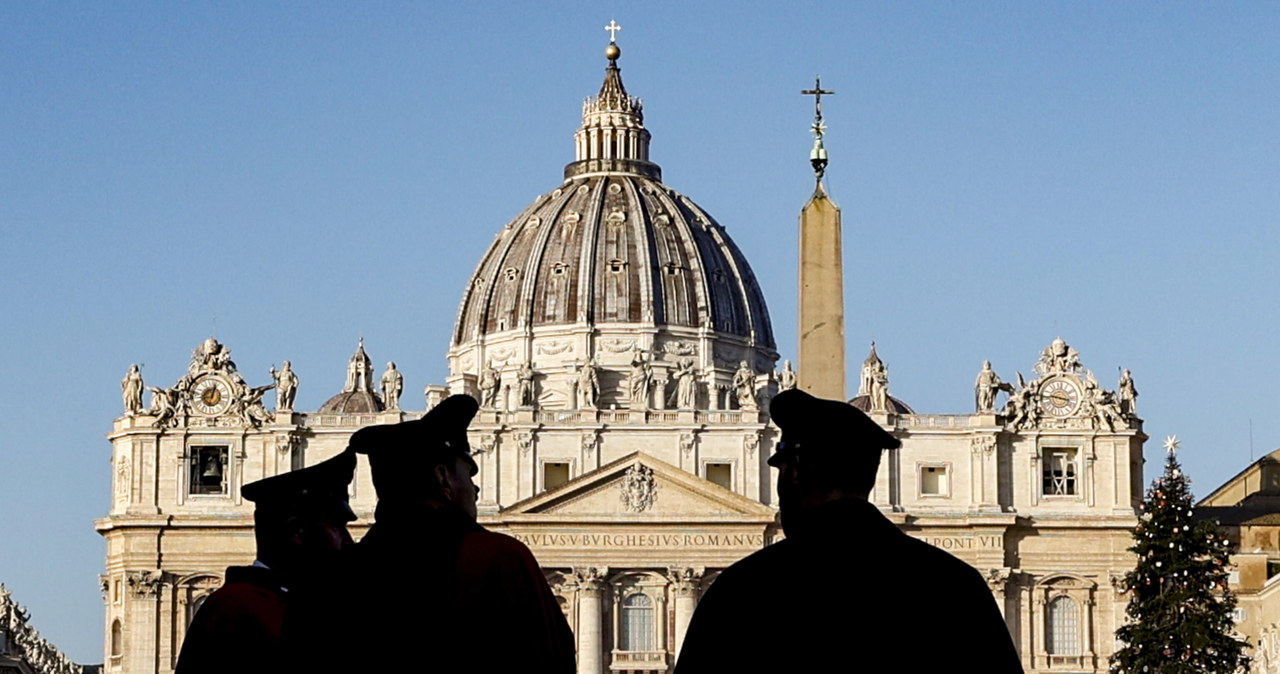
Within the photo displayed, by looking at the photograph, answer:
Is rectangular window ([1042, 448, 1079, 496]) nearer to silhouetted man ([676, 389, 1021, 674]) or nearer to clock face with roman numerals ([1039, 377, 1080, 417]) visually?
clock face with roman numerals ([1039, 377, 1080, 417])

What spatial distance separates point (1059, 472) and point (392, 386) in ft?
73.3

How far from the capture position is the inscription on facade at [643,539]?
85.9m

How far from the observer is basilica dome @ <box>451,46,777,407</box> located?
121 metres

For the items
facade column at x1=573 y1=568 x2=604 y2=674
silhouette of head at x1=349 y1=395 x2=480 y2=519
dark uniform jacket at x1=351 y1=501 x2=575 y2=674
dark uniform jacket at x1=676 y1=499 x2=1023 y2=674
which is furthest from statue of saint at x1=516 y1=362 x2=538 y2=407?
dark uniform jacket at x1=676 y1=499 x2=1023 y2=674

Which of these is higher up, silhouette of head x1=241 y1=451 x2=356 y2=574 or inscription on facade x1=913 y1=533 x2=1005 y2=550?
silhouette of head x1=241 y1=451 x2=356 y2=574

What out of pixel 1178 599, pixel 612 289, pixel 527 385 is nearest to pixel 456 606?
pixel 1178 599

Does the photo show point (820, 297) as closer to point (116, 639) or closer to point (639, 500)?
point (639, 500)

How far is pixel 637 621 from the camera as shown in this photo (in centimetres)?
8606

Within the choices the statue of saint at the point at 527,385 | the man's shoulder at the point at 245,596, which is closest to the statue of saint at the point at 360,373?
the statue of saint at the point at 527,385

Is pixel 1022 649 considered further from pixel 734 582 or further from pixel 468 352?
pixel 734 582

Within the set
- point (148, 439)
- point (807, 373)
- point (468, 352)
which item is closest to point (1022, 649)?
point (148, 439)

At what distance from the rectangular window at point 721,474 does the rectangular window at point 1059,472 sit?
10.3 m

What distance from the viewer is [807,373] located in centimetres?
2281

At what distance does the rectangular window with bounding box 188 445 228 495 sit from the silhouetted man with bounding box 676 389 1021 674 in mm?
80671
